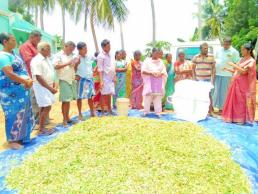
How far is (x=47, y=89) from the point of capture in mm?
5023

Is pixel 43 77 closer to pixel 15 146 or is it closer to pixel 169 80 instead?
pixel 15 146

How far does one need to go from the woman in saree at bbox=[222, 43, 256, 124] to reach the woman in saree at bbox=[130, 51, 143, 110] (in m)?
2.02

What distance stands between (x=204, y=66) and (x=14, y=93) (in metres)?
3.73

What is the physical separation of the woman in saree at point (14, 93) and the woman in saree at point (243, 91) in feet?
11.3

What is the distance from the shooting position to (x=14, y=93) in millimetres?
4434

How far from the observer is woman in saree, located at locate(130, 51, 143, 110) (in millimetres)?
7402

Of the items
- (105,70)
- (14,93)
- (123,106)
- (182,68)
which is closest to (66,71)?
(105,70)

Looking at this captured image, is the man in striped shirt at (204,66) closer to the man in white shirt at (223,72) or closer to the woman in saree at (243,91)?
the man in white shirt at (223,72)

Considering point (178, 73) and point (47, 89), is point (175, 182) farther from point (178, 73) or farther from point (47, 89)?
point (178, 73)

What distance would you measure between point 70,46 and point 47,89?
90cm

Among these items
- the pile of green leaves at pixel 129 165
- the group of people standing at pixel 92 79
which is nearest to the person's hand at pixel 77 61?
the group of people standing at pixel 92 79

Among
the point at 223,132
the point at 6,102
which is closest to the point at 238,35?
the point at 223,132

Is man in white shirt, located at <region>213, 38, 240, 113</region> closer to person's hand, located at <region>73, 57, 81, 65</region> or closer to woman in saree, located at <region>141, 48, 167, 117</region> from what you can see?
woman in saree, located at <region>141, 48, 167, 117</region>

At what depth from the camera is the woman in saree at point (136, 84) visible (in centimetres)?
740
